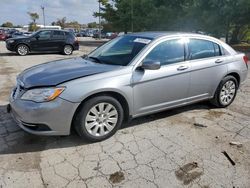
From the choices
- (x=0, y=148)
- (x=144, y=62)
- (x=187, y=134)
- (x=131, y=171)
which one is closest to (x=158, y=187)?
(x=131, y=171)

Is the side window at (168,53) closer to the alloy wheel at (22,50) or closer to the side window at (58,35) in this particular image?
the alloy wheel at (22,50)

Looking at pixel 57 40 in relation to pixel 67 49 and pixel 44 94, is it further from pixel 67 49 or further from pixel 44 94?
pixel 44 94

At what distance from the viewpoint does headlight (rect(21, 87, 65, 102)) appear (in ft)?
10.4

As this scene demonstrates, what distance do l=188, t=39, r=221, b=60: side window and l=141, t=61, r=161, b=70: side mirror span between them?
0.91 meters

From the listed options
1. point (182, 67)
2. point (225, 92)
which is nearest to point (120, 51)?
point (182, 67)

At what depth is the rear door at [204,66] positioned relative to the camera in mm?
4352

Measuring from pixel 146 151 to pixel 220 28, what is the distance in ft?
61.3

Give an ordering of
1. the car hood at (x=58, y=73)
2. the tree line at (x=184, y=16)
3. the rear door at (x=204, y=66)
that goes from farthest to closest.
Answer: the tree line at (x=184, y=16), the rear door at (x=204, y=66), the car hood at (x=58, y=73)

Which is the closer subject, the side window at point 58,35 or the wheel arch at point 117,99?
the wheel arch at point 117,99

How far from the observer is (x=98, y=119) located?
351cm

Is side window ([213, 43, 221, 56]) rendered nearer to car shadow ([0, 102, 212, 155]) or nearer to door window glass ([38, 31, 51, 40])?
car shadow ([0, 102, 212, 155])

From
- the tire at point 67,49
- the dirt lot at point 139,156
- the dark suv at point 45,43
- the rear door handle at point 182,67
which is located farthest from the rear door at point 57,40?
the rear door handle at point 182,67

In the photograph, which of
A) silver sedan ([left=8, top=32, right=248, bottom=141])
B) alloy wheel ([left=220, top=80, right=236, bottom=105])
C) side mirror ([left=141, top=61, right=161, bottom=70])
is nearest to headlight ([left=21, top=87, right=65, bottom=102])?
silver sedan ([left=8, top=32, right=248, bottom=141])

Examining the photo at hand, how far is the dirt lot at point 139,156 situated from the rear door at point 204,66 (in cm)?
55
